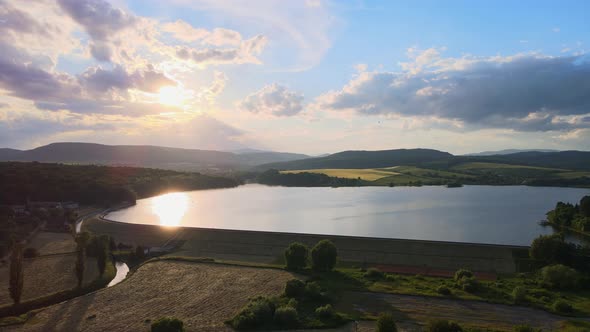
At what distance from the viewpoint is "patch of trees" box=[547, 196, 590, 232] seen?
61.5m

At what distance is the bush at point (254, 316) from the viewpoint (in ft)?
77.8

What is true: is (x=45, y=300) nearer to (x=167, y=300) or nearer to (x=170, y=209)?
(x=167, y=300)

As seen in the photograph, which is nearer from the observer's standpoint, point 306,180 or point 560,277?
point 560,277

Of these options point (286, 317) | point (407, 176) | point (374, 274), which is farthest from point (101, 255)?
point (407, 176)

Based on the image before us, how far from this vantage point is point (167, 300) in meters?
29.7

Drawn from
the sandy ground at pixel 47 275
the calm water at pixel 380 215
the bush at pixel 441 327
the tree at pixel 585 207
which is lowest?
the sandy ground at pixel 47 275

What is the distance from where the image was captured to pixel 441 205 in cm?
8919

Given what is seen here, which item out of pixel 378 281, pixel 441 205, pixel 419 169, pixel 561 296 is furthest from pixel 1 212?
pixel 419 169

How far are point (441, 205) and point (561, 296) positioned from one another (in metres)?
62.7

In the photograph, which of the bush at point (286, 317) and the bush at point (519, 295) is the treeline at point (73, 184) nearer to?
the bush at point (286, 317)

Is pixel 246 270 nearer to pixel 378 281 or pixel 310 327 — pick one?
pixel 378 281

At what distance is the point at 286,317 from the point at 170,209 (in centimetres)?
7608

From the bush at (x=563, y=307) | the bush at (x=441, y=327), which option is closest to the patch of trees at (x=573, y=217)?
→ the bush at (x=563, y=307)

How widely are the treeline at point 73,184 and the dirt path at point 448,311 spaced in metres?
81.5
